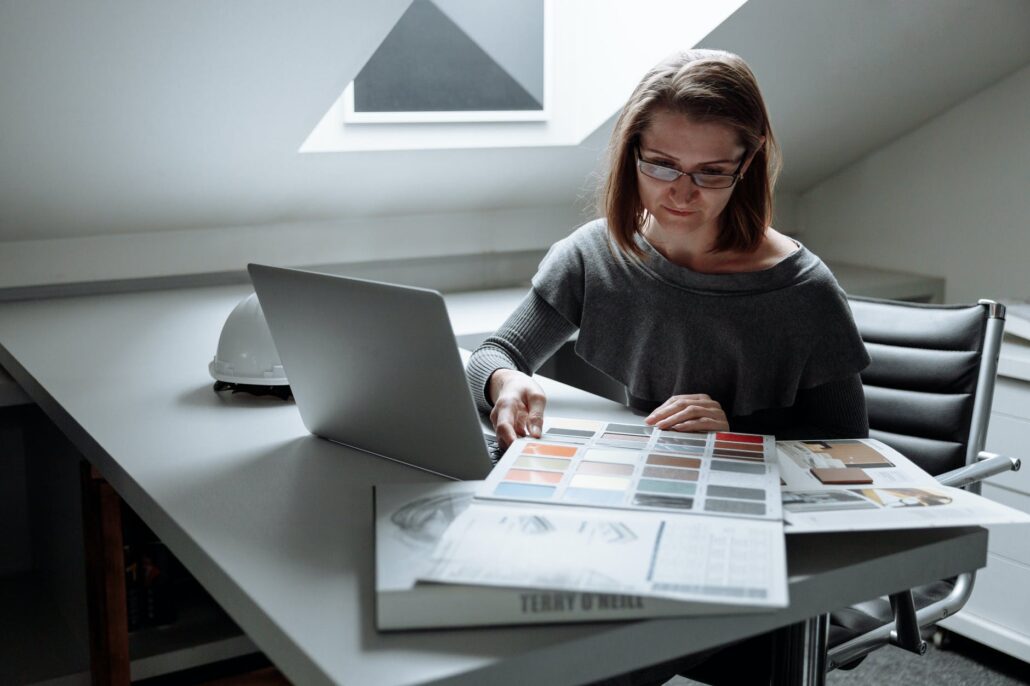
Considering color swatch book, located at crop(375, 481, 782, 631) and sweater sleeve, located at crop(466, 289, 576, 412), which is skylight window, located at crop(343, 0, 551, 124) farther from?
color swatch book, located at crop(375, 481, 782, 631)

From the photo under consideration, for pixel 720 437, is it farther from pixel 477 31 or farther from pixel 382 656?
pixel 477 31

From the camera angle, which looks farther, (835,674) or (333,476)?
(835,674)

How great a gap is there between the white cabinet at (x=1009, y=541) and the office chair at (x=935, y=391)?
599 mm

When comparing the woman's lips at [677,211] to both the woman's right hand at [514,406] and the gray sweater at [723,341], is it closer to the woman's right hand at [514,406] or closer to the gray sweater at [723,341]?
the gray sweater at [723,341]

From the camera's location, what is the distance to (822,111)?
9.78ft

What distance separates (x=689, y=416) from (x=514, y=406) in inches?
8.8

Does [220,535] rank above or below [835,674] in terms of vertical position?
above

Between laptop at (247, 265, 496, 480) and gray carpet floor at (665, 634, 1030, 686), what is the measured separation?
1.31m

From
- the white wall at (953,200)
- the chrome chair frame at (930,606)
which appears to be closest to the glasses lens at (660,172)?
the chrome chair frame at (930,606)

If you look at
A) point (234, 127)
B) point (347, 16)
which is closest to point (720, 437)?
point (347, 16)

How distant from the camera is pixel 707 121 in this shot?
1.47 meters

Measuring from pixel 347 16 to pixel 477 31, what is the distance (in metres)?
0.85

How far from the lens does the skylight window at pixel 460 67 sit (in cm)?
282

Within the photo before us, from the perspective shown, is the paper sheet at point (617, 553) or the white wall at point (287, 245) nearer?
the paper sheet at point (617, 553)
